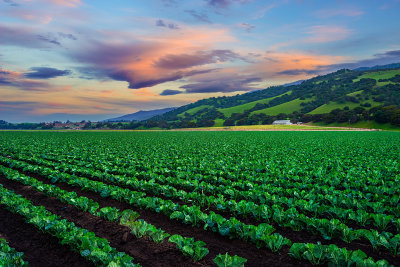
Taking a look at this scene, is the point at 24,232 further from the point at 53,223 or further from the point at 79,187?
the point at 79,187

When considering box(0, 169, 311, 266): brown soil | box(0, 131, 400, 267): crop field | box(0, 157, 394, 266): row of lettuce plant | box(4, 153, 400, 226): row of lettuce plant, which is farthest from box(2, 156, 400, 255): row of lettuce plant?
box(0, 169, 311, 266): brown soil

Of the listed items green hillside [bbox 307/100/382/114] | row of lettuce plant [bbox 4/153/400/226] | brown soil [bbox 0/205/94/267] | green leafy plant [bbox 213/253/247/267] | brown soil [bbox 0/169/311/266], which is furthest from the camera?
green hillside [bbox 307/100/382/114]

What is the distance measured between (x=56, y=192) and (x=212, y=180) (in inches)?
314

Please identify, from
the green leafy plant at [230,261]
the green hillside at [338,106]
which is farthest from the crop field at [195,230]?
the green hillside at [338,106]

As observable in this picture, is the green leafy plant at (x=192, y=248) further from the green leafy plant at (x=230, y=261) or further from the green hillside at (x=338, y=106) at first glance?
the green hillside at (x=338, y=106)

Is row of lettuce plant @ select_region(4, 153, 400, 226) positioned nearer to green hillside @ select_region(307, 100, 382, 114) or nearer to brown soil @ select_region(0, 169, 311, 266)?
brown soil @ select_region(0, 169, 311, 266)

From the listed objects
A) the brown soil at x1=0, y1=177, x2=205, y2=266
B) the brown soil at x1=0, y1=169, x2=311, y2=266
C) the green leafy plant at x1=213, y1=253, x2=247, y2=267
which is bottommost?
the brown soil at x1=0, y1=169, x2=311, y2=266

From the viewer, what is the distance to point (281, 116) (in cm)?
17088

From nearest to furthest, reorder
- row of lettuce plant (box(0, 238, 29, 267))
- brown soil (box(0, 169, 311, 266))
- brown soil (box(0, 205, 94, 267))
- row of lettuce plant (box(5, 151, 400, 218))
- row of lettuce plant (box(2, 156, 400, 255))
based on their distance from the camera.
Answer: row of lettuce plant (box(0, 238, 29, 267))
brown soil (box(0, 169, 311, 266))
row of lettuce plant (box(2, 156, 400, 255))
brown soil (box(0, 205, 94, 267))
row of lettuce plant (box(5, 151, 400, 218))

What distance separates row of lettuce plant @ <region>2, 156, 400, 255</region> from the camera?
18.3 feet

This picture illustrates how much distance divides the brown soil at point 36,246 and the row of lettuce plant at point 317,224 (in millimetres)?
3115

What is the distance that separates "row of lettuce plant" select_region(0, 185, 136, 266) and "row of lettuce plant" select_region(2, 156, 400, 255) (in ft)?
8.34

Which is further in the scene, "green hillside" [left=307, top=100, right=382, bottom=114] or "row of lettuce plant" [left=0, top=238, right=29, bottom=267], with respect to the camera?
"green hillside" [left=307, top=100, right=382, bottom=114]

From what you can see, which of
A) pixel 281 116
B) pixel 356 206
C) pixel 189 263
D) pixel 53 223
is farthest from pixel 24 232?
pixel 281 116
